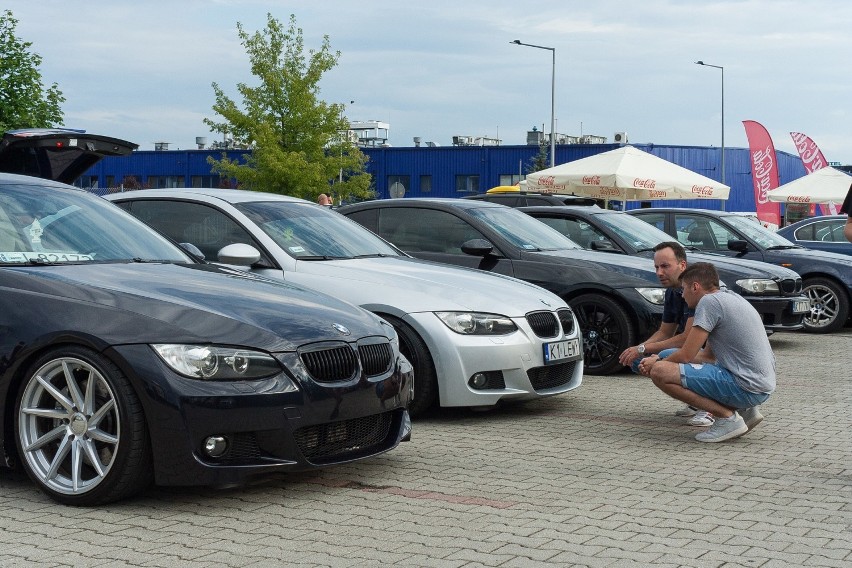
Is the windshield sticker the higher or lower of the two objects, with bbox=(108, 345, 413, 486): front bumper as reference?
higher

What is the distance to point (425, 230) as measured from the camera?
1070 cm

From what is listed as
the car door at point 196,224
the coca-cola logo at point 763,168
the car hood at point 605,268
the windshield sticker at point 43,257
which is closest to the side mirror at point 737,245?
the car hood at point 605,268

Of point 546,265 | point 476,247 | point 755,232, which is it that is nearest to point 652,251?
point 546,265

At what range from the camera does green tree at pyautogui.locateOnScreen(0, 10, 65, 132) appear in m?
32.2

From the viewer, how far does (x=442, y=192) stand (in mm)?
66625

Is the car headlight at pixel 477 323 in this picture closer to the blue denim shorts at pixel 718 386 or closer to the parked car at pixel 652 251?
the blue denim shorts at pixel 718 386

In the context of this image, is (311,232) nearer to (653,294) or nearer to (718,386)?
(718,386)

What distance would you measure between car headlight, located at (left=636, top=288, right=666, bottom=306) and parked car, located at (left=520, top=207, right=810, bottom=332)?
5.14 feet

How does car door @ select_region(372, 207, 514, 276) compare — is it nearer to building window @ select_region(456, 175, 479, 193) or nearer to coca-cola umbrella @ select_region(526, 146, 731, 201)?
coca-cola umbrella @ select_region(526, 146, 731, 201)

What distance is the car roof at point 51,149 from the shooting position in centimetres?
1381

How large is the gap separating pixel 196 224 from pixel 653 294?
4220 millimetres

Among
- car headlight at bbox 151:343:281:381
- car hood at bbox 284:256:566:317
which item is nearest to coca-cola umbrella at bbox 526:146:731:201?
car hood at bbox 284:256:566:317

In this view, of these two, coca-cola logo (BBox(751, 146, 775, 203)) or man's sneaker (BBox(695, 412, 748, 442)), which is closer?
man's sneaker (BBox(695, 412, 748, 442))

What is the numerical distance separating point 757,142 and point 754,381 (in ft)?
103
